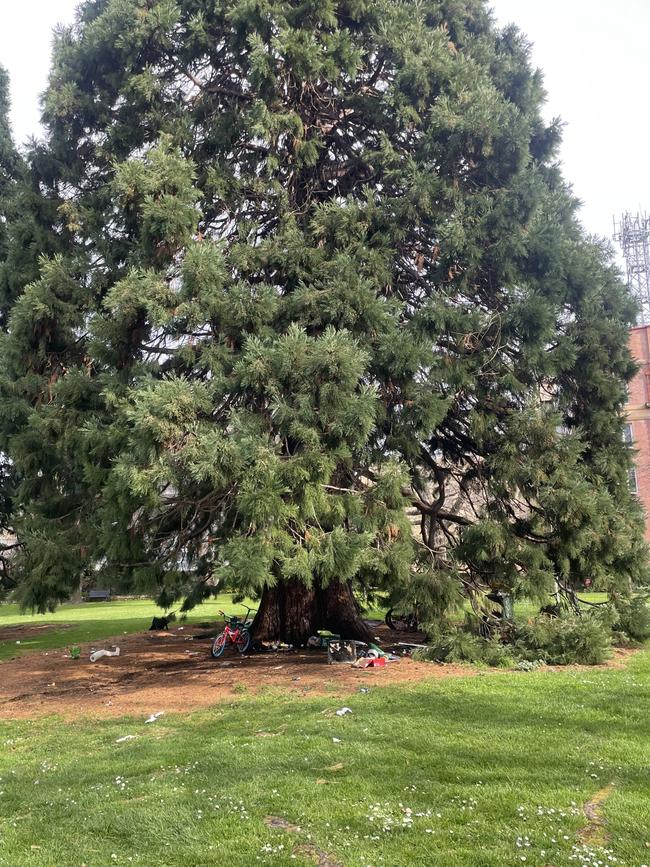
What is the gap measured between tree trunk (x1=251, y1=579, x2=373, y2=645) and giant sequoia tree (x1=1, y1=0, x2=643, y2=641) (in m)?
0.07

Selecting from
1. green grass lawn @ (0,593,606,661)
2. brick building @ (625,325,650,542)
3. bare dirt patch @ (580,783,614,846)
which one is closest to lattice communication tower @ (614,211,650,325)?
brick building @ (625,325,650,542)

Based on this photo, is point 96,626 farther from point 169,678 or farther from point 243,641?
point 169,678

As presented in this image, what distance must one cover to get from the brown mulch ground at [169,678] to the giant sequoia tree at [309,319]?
1.18m

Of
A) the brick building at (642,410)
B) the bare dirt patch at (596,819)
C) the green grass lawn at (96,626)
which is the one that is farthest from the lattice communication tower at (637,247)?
the bare dirt patch at (596,819)

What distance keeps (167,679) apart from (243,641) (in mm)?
2215

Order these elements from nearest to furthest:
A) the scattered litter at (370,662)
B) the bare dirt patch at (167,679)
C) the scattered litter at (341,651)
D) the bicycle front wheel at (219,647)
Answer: the bare dirt patch at (167,679) → the scattered litter at (370,662) → the scattered litter at (341,651) → the bicycle front wheel at (219,647)

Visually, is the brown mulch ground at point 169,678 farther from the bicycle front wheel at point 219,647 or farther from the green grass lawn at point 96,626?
the green grass lawn at point 96,626

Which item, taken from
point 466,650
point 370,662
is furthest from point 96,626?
point 466,650

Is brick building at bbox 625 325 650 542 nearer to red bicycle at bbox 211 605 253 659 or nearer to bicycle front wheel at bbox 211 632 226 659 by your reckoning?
red bicycle at bbox 211 605 253 659

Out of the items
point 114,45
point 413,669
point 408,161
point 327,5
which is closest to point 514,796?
point 413,669

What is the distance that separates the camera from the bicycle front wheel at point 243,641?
1216 cm

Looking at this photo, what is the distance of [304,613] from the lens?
1265 centimetres

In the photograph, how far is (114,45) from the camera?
11.1 m

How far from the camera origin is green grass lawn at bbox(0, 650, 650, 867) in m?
4.00
